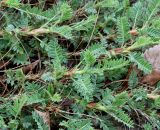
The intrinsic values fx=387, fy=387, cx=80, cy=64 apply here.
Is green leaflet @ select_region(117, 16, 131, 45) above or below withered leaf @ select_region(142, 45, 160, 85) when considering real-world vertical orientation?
above

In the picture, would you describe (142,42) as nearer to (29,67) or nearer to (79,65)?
(79,65)

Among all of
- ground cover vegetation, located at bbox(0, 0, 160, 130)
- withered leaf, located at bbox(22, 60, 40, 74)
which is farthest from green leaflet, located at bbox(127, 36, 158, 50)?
withered leaf, located at bbox(22, 60, 40, 74)

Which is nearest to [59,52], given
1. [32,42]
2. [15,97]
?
[32,42]

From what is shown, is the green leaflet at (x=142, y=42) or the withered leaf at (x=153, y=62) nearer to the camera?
Answer: the green leaflet at (x=142, y=42)

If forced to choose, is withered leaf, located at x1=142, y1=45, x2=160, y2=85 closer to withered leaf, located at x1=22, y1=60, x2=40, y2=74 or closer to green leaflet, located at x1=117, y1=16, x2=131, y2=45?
green leaflet, located at x1=117, y1=16, x2=131, y2=45

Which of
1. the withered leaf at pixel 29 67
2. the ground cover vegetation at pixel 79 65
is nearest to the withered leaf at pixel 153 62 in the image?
the ground cover vegetation at pixel 79 65

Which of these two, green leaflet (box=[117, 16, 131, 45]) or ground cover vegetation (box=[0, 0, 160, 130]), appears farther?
green leaflet (box=[117, 16, 131, 45])

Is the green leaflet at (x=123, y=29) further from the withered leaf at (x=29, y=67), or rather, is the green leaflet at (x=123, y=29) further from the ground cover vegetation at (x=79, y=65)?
the withered leaf at (x=29, y=67)

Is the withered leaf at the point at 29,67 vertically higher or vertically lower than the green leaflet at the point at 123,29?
lower
